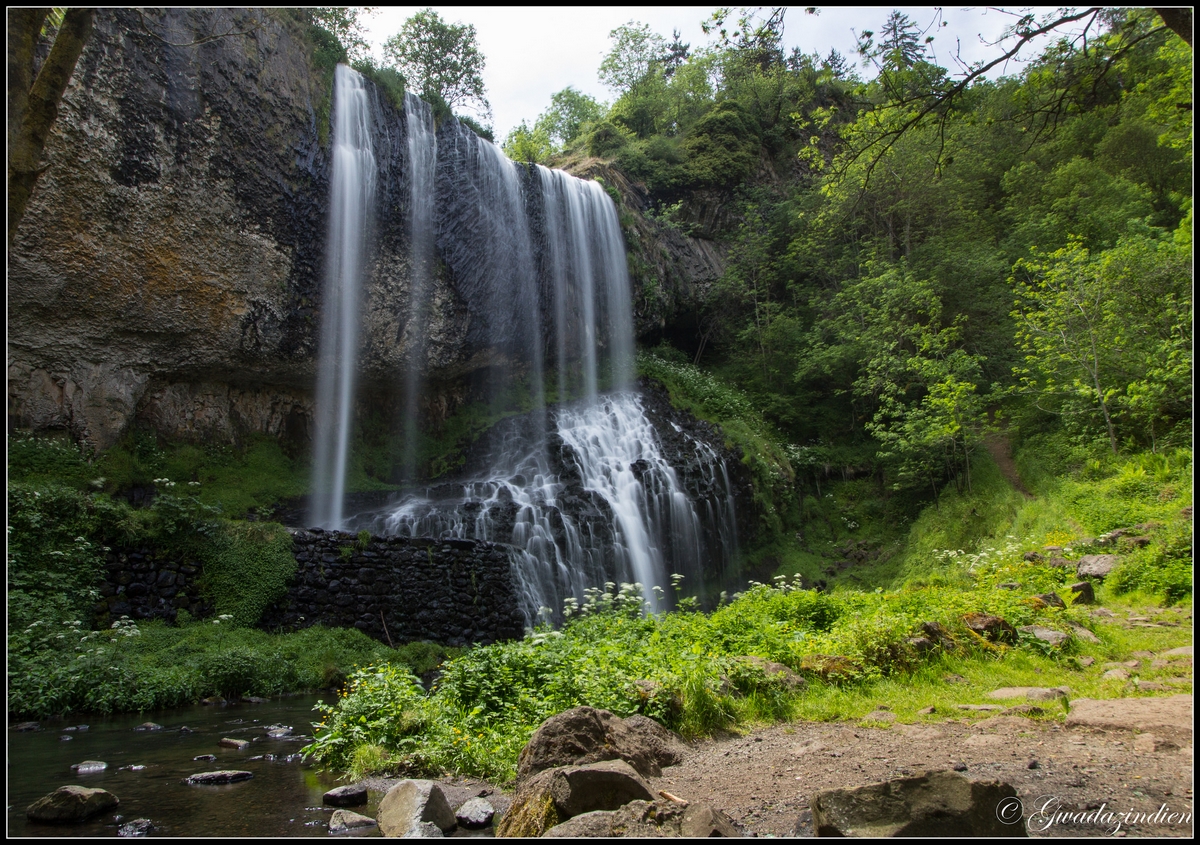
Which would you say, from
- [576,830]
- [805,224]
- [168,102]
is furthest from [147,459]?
[805,224]

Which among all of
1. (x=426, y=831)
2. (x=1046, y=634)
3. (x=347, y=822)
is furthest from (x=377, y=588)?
(x=1046, y=634)

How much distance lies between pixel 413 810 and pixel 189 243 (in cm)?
1492

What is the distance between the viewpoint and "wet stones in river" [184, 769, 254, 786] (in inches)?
190

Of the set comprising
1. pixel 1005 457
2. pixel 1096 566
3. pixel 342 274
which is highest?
pixel 342 274

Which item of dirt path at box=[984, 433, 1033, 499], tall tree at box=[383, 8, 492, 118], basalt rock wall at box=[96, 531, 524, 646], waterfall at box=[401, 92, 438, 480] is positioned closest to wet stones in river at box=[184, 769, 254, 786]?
basalt rock wall at box=[96, 531, 524, 646]

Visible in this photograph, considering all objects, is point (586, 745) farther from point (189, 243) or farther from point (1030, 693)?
point (189, 243)

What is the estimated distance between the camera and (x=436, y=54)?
91.1ft

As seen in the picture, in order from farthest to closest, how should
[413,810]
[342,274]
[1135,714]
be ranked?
1. [342,274]
2. [1135,714]
3. [413,810]

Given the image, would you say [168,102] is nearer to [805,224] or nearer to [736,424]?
[736,424]

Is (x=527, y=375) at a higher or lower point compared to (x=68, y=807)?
higher

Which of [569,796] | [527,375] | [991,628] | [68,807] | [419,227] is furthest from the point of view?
[527,375]

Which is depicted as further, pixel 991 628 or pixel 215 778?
pixel 991 628

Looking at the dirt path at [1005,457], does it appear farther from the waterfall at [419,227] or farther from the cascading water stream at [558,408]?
the waterfall at [419,227]

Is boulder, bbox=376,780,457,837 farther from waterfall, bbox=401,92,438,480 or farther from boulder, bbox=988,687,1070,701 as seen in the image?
waterfall, bbox=401,92,438,480
